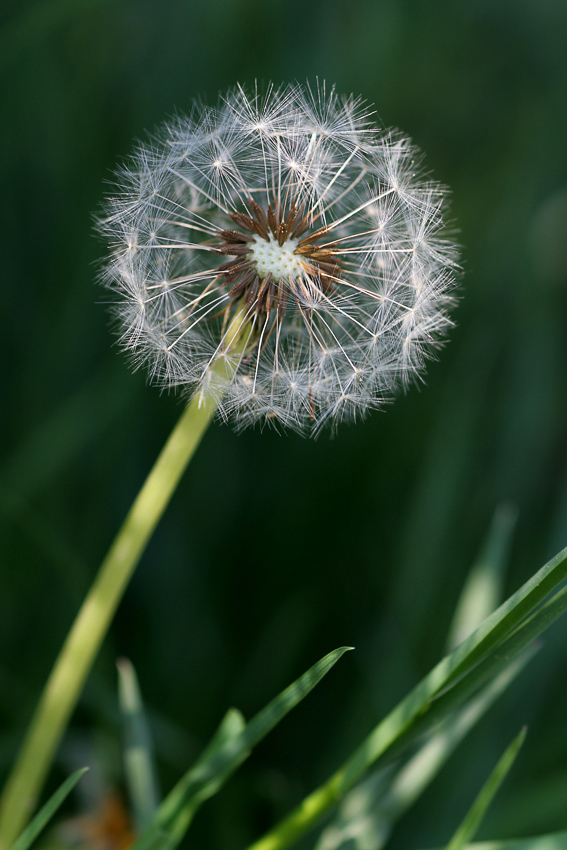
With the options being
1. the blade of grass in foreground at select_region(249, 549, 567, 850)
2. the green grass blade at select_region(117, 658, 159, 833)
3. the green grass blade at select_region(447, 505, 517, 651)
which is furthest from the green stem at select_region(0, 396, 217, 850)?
the green grass blade at select_region(447, 505, 517, 651)

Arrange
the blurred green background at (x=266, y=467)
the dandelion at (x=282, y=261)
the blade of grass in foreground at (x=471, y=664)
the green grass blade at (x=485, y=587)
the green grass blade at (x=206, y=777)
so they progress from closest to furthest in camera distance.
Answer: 1. the blade of grass in foreground at (x=471, y=664)
2. the green grass blade at (x=206, y=777)
3. the dandelion at (x=282, y=261)
4. the green grass blade at (x=485, y=587)
5. the blurred green background at (x=266, y=467)

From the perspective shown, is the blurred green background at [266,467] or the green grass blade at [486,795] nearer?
the green grass blade at [486,795]

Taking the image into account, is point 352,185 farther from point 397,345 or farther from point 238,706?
point 238,706

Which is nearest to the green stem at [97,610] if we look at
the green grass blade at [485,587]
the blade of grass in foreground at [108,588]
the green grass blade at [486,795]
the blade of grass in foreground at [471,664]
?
the blade of grass in foreground at [108,588]

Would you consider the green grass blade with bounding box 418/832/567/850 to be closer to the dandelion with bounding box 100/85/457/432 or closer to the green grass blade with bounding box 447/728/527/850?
the green grass blade with bounding box 447/728/527/850

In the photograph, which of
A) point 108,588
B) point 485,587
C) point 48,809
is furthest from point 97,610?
point 485,587

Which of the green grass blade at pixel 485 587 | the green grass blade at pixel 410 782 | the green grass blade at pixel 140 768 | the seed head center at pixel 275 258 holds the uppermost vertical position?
the seed head center at pixel 275 258

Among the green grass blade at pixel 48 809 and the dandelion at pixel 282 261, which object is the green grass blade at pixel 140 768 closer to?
the green grass blade at pixel 48 809
